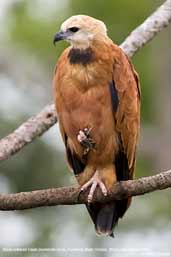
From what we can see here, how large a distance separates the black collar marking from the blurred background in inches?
64.7

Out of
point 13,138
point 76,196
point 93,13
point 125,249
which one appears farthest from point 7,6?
point 76,196

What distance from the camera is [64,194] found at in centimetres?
717

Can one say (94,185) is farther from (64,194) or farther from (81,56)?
(81,56)

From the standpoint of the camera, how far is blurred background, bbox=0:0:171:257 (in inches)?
427

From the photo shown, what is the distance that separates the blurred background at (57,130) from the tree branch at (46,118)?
4.19ft

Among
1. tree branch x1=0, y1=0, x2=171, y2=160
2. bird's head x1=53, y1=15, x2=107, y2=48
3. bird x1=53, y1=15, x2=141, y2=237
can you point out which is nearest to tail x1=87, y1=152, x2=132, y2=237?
bird x1=53, y1=15, x2=141, y2=237

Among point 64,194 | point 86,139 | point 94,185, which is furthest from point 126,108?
point 64,194

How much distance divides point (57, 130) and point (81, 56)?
439cm

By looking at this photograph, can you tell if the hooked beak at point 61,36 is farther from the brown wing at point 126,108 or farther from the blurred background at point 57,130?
the blurred background at point 57,130

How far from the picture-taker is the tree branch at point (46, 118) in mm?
7975

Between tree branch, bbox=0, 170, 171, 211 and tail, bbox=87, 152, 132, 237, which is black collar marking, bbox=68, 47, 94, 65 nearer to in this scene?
tail, bbox=87, 152, 132, 237

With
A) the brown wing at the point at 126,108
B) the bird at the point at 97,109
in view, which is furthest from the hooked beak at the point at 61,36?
the brown wing at the point at 126,108

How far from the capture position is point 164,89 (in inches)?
642

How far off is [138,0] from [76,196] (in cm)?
1044
